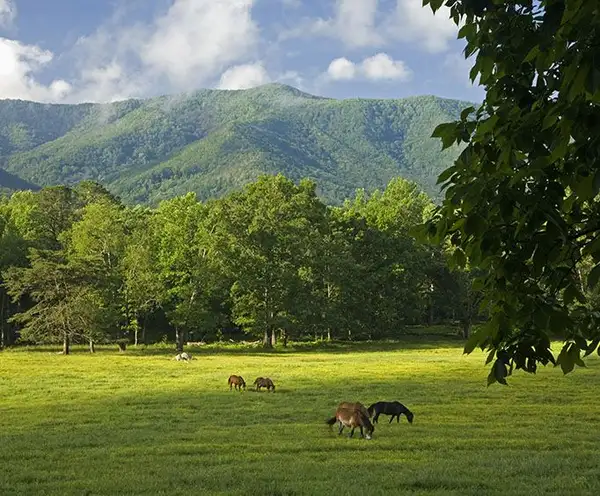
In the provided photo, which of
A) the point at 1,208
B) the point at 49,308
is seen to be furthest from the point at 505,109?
the point at 1,208

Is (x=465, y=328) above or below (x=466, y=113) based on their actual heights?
below

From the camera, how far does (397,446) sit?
609 inches

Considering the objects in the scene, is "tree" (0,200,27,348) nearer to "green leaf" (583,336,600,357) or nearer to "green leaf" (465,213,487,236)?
"green leaf" (583,336,600,357)

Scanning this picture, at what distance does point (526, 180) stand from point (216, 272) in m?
56.6

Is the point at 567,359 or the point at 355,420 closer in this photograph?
the point at 567,359

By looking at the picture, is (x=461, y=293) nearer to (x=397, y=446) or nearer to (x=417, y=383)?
(x=417, y=383)

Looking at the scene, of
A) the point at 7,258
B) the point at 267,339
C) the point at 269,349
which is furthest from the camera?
the point at 7,258

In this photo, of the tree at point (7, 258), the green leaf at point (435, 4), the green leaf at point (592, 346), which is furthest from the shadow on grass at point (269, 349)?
the green leaf at point (435, 4)

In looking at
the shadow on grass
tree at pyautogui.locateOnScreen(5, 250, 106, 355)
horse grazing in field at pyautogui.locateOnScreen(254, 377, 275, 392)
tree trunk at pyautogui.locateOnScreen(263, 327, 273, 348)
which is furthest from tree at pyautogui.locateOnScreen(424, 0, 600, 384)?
tree trunk at pyautogui.locateOnScreen(263, 327, 273, 348)

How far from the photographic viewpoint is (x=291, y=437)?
16.5 meters

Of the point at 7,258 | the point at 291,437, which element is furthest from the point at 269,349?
the point at 291,437

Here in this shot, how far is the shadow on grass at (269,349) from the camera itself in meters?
57.0

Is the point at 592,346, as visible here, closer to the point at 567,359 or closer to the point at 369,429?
the point at 567,359

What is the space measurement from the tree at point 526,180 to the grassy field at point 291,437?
744cm
